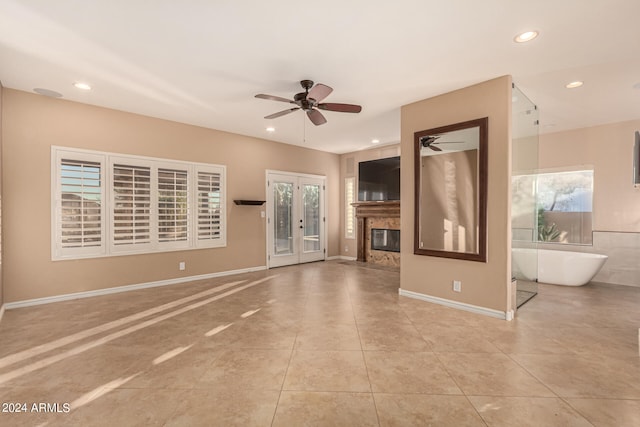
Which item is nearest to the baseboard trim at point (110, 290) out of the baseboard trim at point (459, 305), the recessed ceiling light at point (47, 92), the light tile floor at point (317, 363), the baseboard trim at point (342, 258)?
the light tile floor at point (317, 363)

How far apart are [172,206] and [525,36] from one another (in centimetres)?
526

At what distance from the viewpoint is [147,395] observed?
2049 mm

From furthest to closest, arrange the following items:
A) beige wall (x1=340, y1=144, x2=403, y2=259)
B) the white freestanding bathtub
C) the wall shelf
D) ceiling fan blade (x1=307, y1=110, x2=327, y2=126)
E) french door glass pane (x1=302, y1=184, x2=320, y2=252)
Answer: beige wall (x1=340, y1=144, x2=403, y2=259) < french door glass pane (x1=302, y1=184, x2=320, y2=252) < the wall shelf < the white freestanding bathtub < ceiling fan blade (x1=307, y1=110, x2=327, y2=126)

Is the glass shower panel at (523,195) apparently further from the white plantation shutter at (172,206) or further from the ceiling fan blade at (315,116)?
the white plantation shutter at (172,206)

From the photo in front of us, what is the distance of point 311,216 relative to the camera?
7.46 m

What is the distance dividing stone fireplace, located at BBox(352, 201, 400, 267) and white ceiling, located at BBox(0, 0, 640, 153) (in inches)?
118

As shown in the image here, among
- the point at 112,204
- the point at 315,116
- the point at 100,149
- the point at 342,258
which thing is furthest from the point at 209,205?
the point at 342,258

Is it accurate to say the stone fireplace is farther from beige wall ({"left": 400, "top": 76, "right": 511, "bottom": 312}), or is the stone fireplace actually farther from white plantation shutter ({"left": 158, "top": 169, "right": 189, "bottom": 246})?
white plantation shutter ({"left": 158, "top": 169, "right": 189, "bottom": 246})

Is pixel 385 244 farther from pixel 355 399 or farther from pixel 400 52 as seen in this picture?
pixel 355 399

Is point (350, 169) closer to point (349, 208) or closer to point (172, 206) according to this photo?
point (349, 208)

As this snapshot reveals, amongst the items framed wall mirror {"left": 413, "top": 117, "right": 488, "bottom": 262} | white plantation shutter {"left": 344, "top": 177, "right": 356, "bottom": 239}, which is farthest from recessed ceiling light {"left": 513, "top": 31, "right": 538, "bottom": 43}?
white plantation shutter {"left": 344, "top": 177, "right": 356, "bottom": 239}

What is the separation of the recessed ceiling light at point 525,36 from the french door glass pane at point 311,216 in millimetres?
5121

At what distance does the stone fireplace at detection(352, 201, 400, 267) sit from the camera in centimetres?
696

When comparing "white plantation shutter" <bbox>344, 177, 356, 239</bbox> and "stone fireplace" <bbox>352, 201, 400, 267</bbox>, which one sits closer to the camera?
"stone fireplace" <bbox>352, 201, 400, 267</bbox>
